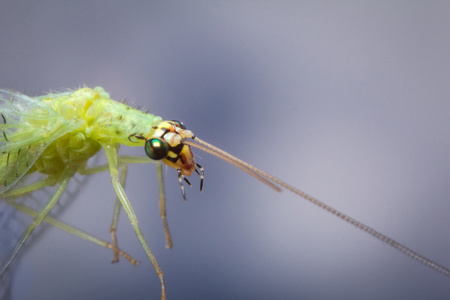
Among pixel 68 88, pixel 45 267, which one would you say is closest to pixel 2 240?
pixel 45 267

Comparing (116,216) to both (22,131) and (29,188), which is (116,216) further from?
(22,131)

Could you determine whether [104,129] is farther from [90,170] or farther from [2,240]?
[2,240]

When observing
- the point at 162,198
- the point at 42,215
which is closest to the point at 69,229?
the point at 42,215

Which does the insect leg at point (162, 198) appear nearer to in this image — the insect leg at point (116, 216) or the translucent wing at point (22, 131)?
the insect leg at point (116, 216)

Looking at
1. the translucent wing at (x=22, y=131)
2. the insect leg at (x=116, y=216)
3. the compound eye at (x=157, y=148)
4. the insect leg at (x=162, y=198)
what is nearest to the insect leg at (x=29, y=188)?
the translucent wing at (x=22, y=131)

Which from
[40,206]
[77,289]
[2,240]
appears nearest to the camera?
[2,240]

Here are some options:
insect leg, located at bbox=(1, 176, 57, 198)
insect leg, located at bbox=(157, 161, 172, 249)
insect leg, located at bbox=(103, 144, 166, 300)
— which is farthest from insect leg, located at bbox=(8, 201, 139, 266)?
insect leg, located at bbox=(103, 144, 166, 300)
